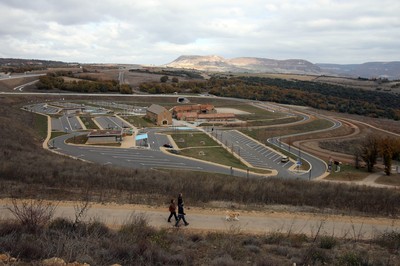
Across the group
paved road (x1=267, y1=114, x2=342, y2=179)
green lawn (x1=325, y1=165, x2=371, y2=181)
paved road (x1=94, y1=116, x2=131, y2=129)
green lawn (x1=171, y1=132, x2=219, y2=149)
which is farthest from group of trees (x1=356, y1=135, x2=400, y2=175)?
paved road (x1=94, y1=116, x2=131, y2=129)

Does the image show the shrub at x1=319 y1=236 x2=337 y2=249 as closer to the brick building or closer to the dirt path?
the dirt path

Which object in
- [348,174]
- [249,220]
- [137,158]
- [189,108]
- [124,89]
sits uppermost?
[124,89]

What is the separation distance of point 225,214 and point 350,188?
12.2 metres

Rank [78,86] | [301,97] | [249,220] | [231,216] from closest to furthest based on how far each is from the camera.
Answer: [231,216]
[249,220]
[78,86]
[301,97]

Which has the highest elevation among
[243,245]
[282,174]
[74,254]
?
[74,254]

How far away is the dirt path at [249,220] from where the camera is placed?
13859mm

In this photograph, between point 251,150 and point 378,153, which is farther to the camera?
point 251,150

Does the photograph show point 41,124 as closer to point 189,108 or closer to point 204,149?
point 204,149

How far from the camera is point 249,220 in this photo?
1501cm

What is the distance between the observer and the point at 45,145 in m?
42.2

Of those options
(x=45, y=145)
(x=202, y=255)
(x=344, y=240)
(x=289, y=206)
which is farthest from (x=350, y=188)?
(x=45, y=145)

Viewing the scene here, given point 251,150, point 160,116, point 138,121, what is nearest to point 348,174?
point 251,150

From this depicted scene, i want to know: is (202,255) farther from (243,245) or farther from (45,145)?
(45,145)

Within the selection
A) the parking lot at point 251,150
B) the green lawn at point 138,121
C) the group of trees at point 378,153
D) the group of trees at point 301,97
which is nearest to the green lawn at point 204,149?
the parking lot at point 251,150
